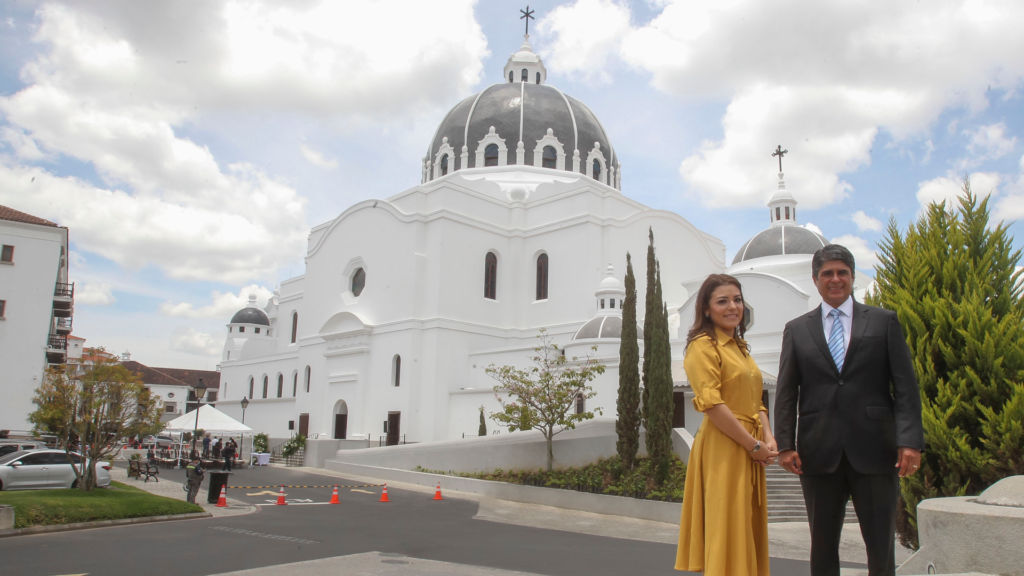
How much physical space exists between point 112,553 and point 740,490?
8.24 metres

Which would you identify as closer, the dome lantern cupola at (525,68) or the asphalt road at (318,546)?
the asphalt road at (318,546)

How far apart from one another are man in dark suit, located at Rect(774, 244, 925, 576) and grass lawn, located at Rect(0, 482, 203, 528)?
1137cm

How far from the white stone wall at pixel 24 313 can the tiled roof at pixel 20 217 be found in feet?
0.77

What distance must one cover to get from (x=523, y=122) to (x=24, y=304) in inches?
921

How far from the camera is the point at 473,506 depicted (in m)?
15.9

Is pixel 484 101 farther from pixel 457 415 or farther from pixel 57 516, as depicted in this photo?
pixel 57 516

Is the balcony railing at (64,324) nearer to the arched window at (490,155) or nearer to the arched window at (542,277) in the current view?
the arched window at (490,155)

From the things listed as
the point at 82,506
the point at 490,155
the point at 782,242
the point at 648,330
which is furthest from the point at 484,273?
the point at 82,506

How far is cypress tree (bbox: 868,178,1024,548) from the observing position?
230 inches

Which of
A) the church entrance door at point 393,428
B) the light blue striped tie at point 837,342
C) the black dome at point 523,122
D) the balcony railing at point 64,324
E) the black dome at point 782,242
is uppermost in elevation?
the black dome at point 523,122

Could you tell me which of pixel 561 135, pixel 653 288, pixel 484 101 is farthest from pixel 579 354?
pixel 484 101

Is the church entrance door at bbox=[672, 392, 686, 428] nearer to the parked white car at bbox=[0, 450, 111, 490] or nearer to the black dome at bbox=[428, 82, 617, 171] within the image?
the parked white car at bbox=[0, 450, 111, 490]

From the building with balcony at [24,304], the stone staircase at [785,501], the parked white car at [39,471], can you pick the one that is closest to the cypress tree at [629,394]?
the stone staircase at [785,501]

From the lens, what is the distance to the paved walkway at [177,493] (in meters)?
13.9
